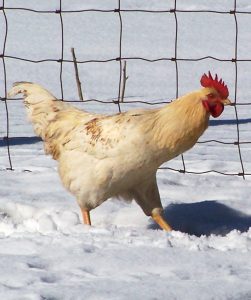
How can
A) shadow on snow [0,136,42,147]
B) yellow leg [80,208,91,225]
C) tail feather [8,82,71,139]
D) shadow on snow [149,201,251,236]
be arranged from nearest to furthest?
yellow leg [80,208,91,225], shadow on snow [149,201,251,236], tail feather [8,82,71,139], shadow on snow [0,136,42,147]

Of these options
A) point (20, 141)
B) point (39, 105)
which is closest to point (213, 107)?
point (39, 105)

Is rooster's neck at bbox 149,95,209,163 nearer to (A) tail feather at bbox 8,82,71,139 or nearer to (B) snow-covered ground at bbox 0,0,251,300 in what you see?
(B) snow-covered ground at bbox 0,0,251,300

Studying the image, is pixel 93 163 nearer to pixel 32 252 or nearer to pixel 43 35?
pixel 32 252

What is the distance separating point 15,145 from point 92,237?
13.5ft

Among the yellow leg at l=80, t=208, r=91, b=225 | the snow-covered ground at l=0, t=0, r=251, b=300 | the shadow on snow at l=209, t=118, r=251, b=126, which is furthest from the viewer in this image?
the shadow on snow at l=209, t=118, r=251, b=126

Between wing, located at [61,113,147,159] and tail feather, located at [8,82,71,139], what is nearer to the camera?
wing, located at [61,113,147,159]

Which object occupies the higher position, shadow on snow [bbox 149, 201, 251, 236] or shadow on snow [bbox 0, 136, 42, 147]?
shadow on snow [bbox 149, 201, 251, 236]

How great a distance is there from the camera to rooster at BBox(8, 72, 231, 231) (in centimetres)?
515

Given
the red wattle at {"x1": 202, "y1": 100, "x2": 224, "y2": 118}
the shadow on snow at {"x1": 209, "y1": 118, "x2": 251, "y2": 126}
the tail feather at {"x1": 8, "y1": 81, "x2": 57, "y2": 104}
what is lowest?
the shadow on snow at {"x1": 209, "y1": 118, "x2": 251, "y2": 126}

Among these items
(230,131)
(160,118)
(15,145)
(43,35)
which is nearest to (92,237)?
(160,118)

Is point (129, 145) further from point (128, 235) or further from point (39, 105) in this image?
point (39, 105)

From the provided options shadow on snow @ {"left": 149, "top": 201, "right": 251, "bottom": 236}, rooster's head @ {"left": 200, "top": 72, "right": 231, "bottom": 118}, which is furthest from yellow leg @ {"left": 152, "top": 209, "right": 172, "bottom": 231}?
rooster's head @ {"left": 200, "top": 72, "right": 231, "bottom": 118}

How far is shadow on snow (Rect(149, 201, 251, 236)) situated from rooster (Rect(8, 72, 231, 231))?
0.16 meters

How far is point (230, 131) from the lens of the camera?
33.8 feet
